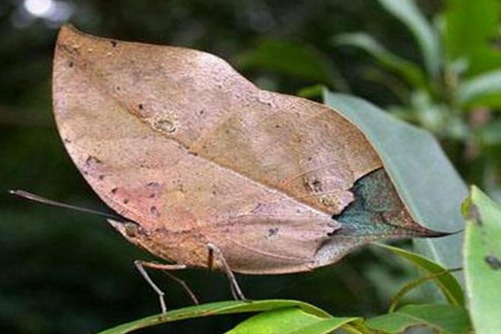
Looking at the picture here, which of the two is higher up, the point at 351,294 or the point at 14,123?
Answer: the point at 14,123

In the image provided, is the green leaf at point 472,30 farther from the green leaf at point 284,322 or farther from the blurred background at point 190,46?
the green leaf at point 284,322

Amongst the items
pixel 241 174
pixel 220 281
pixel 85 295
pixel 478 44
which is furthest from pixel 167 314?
pixel 85 295

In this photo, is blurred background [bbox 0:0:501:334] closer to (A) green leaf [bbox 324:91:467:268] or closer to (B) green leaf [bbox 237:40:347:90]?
(B) green leaf [bbox 237:40:347:90]

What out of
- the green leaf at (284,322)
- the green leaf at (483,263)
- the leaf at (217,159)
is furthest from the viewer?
the leaf at (217,159)

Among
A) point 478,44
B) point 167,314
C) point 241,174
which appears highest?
point 478,44

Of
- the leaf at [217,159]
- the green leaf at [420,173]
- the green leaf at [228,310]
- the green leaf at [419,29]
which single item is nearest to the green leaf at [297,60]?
the green leaf at [419,29]

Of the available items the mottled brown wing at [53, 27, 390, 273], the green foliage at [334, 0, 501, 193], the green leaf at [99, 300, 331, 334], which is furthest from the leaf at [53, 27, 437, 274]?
the green foliage at [334, 0, 501, 193]

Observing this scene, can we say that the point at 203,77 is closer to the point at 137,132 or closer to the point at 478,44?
the point at 137,132

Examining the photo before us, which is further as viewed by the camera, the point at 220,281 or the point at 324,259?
the point at 220,281
